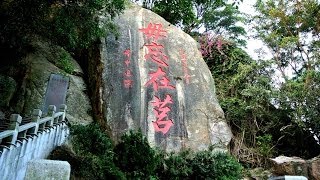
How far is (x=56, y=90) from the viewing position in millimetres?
8320

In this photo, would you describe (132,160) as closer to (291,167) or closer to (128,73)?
(128,73)

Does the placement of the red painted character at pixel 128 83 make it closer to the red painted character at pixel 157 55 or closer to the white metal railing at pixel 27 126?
the red painted character at pixel 157 55

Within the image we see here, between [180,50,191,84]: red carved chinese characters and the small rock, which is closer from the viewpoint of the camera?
the small rock

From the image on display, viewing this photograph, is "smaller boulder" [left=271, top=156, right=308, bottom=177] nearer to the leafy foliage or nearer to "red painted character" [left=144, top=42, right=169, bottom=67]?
the leafy foliage

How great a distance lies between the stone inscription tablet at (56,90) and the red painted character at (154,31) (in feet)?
8.57

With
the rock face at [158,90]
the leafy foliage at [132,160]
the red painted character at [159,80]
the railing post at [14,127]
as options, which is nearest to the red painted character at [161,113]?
the rock face at [158,90]

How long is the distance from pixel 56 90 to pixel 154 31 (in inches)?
129

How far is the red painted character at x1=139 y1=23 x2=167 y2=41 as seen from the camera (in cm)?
944

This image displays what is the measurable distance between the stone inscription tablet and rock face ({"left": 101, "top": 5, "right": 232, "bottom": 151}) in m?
1.05

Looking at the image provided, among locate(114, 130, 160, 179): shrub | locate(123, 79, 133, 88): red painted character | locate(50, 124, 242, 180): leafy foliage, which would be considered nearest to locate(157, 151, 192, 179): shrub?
locate(50, 124, 242, 180): leafy foliage

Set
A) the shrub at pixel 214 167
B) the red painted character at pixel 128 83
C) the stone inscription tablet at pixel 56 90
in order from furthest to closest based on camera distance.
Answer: the red painted character at pixel 128 83, the stone inscription tablet at pixel 56 90, the shrub at pixel 214 167

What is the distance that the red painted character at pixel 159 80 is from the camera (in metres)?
8.30

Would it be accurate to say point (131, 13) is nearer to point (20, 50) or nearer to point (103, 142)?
point (20, 50)

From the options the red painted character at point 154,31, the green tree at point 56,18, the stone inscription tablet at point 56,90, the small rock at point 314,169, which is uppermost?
the red painted character at point 154,31
